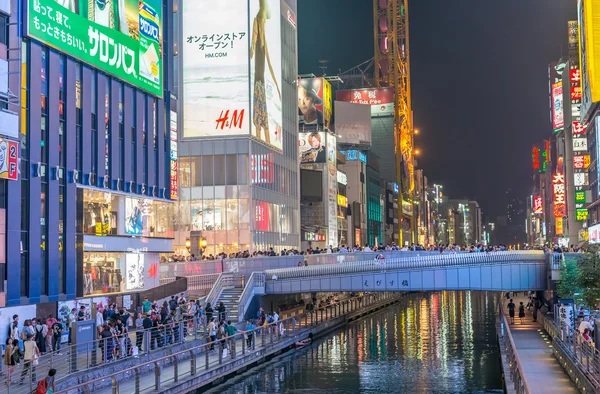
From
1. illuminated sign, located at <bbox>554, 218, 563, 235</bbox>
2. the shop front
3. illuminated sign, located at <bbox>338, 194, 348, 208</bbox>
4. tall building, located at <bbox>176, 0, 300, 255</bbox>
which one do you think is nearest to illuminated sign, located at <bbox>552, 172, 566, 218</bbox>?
illuminated sign, located at <bbox>554, 218, 563, 235</bbox>

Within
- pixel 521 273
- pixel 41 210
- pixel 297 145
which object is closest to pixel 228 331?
pixel 41 210

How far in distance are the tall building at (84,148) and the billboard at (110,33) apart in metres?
0.07

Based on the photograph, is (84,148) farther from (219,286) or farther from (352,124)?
(352,124)

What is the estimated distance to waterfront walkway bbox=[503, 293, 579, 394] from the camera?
29.6 meters

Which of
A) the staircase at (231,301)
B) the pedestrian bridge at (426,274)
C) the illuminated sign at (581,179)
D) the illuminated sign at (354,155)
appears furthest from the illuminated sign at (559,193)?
the staircase at (231,301)

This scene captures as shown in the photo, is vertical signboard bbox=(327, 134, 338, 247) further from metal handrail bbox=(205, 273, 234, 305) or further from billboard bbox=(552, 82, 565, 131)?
metal handrail bbox=(205, 273, 234, 305)

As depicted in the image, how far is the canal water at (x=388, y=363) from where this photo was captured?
37531mm

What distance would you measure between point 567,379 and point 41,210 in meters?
24.0

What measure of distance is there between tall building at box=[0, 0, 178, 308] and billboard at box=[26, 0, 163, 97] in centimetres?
7

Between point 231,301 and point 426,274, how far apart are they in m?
13.3

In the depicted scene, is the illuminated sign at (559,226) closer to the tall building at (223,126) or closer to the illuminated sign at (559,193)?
the illuminated sign at (559,193)

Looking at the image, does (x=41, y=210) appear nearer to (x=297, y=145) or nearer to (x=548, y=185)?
(x=297, y=145)

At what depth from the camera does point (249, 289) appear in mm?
57156

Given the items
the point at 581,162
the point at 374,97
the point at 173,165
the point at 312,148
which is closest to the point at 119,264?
the point at 173,165
